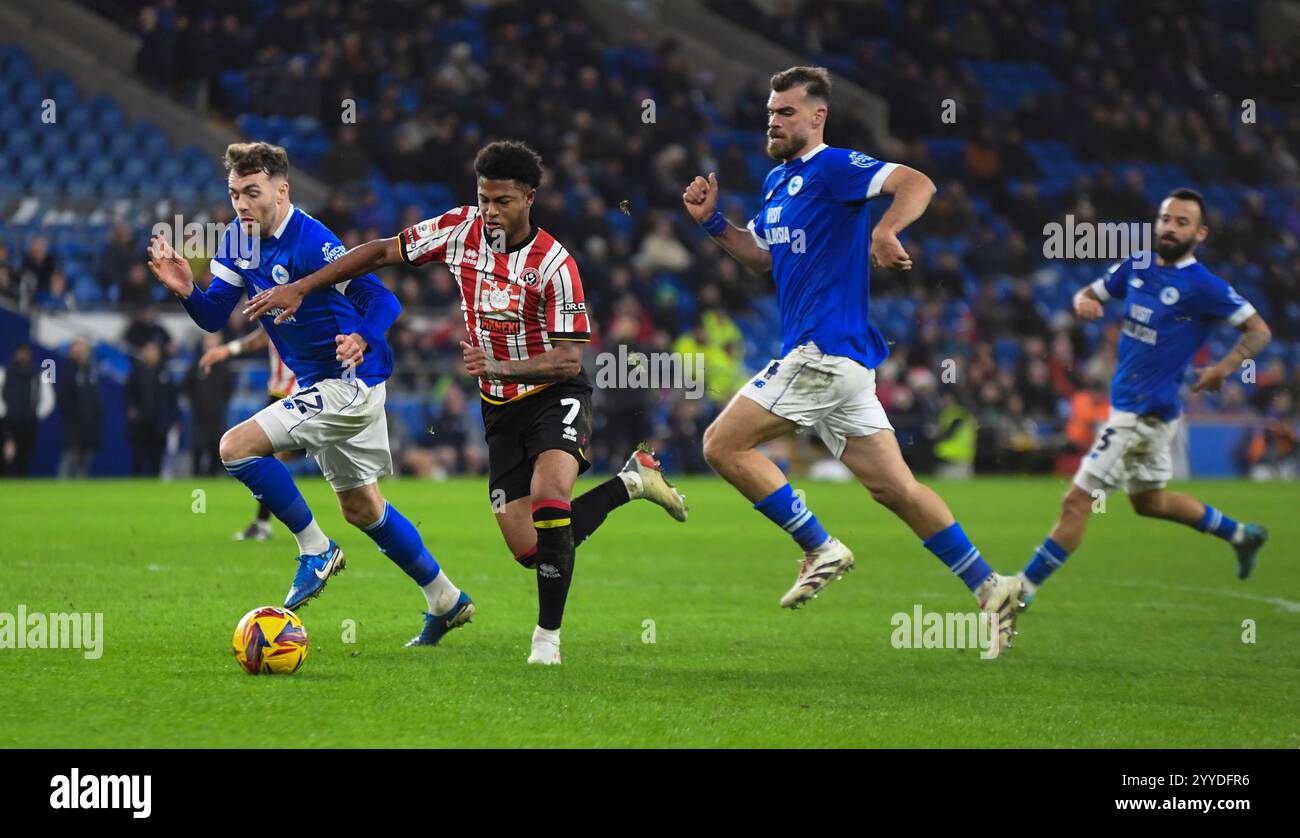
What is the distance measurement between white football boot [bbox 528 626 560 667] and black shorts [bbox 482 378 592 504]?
704 millimetres

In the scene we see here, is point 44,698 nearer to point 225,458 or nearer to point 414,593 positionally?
point 225,458

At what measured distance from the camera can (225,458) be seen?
7.55 meters

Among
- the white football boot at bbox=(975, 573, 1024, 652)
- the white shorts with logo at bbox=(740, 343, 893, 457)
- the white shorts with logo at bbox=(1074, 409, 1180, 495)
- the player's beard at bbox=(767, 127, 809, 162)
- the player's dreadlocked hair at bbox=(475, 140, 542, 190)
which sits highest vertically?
the player's beard at bbox=(767, 127, 809, 162)

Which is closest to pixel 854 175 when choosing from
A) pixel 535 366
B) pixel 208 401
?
pixel 535 366

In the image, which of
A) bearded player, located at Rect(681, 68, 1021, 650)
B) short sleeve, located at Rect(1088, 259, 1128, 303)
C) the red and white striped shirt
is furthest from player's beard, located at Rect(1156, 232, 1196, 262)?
the red and white striped shirt

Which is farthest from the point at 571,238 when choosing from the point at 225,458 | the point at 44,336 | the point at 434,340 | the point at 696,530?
the point at 225,458

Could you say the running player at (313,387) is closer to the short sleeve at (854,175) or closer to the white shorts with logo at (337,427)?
the white shorts with logo at (337,427)

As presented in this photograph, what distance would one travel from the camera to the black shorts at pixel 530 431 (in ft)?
24.1

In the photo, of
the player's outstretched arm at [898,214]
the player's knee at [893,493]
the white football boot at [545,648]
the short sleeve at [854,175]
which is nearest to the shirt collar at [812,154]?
the short sleeve at [854,175]

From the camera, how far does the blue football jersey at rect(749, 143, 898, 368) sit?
7852mm

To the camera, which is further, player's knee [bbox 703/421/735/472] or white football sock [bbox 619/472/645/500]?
white football sock [bbox 619/472/645/500]

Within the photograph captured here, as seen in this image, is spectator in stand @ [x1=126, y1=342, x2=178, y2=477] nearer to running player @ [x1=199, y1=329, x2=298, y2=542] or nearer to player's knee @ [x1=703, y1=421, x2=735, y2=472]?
running player @ [x1=199, y1=329, x2=298, y2=542]

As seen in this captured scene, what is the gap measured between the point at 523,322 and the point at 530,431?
51 cm

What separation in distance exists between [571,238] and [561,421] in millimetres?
17627
